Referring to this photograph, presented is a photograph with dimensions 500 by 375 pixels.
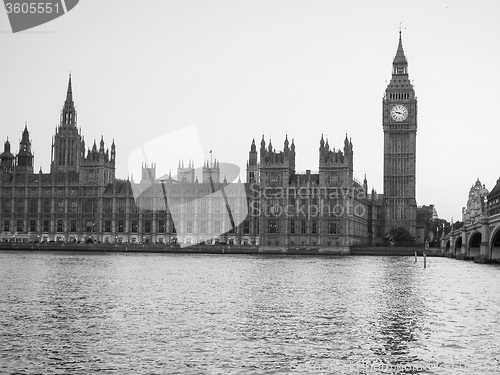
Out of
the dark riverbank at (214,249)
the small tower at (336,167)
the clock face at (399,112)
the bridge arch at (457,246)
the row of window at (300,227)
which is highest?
the clock face at (399,112)

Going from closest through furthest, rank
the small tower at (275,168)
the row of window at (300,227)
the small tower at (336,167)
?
the row of window at (300,227) < the small tower at (336,167) < the small tower at (275,168)

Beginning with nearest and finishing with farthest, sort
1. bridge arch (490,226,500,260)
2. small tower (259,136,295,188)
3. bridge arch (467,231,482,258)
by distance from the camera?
bridge arch (490,226,500,260), bridge arch (467,231,482,258), small tower (259,136,295,188)

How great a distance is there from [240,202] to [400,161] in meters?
36.4

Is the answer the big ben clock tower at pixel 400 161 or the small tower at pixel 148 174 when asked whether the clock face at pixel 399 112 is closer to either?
the big ben clock tower at pixel 400 161

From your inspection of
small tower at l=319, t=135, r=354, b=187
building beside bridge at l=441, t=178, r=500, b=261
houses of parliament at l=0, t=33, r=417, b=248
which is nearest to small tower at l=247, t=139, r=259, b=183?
houses of parliament at l=0, t=33, r=417, b=248

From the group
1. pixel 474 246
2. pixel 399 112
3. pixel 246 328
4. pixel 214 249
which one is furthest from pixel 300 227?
pixel 246 328

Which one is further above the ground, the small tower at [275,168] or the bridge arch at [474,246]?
the small tower at [275,168]

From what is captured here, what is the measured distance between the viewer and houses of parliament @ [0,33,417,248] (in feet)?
546

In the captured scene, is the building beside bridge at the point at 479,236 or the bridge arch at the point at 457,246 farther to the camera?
the bridge arch at the point at 457,246

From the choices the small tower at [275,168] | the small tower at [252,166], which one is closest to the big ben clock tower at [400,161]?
the small tower at [275,168]

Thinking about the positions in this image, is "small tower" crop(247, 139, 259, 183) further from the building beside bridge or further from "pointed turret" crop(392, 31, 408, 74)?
the building beside bridge

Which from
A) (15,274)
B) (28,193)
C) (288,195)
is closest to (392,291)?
(15,274)

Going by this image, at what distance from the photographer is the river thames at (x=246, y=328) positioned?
1124 inches

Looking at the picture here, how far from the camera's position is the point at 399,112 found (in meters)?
184
